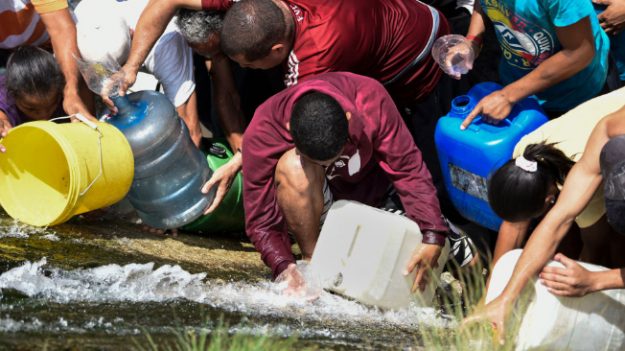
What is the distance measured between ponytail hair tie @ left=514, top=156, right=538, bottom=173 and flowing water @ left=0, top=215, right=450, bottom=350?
726 millimetres

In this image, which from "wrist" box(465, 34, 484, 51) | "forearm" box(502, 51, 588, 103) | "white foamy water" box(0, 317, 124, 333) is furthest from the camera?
"wrist" box(465, 34, 484, 51)

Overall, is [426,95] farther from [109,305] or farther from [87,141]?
[109,305]

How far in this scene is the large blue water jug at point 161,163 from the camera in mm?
5215

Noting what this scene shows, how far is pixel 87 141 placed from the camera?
4.81m

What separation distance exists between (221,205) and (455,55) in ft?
4.84

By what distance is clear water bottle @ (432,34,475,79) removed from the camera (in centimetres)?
518

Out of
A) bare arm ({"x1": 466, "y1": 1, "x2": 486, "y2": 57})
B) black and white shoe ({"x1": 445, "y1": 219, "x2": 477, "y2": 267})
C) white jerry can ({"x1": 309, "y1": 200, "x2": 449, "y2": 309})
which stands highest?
bare arm ({"x1": 466, "y1": 1, "x2": 486, "y2": 57})

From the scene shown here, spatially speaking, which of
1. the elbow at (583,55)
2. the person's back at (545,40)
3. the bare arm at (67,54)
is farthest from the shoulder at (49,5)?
the elbow at (583,55)

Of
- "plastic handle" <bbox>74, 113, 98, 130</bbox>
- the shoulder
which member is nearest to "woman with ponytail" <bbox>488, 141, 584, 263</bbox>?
"plastic handle" <bbox>74, 113, 98, 130</bbox>

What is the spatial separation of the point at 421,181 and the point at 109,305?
1511 millimetres

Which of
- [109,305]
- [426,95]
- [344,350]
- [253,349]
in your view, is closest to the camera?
[253,349]

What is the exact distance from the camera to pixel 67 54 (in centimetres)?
519

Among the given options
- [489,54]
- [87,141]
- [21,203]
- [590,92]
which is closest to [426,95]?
[489,54]

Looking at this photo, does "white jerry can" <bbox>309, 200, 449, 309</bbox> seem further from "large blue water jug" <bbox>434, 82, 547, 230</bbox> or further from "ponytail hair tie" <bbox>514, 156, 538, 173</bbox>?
"large blue water jug" <bbox>434, 82, 547, 230</bbox>
